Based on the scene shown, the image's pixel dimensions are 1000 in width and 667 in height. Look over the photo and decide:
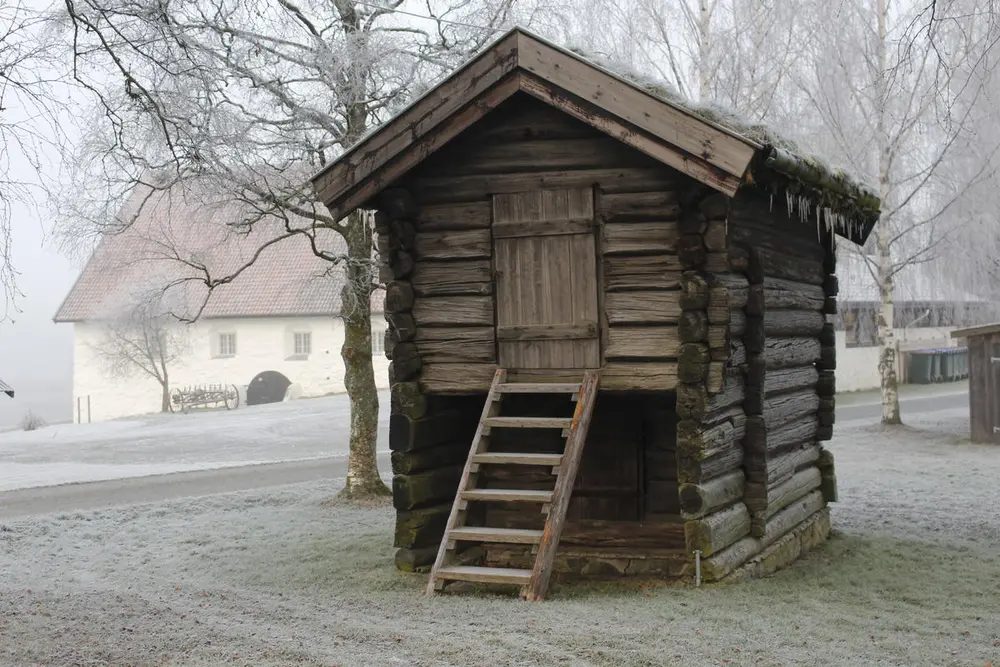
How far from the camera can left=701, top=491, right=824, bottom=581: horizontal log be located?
853 centimetres

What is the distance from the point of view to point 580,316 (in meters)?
9.00

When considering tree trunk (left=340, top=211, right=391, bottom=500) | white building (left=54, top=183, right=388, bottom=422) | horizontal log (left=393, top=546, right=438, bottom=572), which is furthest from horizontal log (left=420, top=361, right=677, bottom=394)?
white building (left=54, top=183, right=388, bottom=422)

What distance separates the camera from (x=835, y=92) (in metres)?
22.0

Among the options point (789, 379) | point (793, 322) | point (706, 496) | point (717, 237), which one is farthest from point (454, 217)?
point (789, 379)

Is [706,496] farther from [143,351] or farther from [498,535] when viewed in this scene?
[143,351]

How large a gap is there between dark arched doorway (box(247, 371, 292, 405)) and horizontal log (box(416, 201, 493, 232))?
29424mm

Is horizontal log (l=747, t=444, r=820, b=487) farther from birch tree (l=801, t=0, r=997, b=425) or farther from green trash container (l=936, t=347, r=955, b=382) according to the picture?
green trash container (l=936, t=347, r=955, b=382)

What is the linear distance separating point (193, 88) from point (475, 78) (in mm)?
5268

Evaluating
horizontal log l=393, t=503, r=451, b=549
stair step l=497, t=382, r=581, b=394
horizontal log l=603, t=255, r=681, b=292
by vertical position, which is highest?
horizontal log l=603, t=255, r=681, b=292

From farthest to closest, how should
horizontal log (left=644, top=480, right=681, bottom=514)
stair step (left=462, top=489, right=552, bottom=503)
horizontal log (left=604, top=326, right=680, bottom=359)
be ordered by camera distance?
horizontal log (left=644, top=480, right=681, bottom=514), horizontal log (left=604, top=326, right=680, bottom=359), stair step (left=462, top=489, right=552, bottom=503)

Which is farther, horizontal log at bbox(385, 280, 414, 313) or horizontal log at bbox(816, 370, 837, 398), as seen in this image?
horizontal log at bbox(816, 370, 837, 398)

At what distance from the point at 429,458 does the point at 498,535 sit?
1.61 meters

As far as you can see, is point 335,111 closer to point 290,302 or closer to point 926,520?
point 926,520

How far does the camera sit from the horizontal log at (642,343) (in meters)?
8.70
